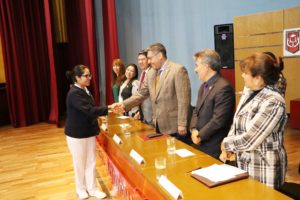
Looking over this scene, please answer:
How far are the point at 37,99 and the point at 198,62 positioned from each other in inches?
252

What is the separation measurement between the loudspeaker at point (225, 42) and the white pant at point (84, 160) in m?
3.95

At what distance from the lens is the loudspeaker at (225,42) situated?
616cm

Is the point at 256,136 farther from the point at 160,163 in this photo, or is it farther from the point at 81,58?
the point at 81,58

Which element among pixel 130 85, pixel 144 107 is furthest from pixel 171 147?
pixel 130 85

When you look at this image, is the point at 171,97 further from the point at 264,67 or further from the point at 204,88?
the point at 264,67

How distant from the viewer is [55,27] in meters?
8.00

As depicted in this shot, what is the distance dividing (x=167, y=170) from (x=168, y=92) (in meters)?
1.11

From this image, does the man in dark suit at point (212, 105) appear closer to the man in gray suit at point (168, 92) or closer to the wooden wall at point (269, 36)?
the man in gray suit at point (168, 92)

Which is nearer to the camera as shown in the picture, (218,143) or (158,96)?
(218,143)

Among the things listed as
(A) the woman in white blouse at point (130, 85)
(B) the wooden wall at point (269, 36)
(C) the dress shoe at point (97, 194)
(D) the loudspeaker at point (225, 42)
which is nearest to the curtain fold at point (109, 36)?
(D) the loudspeaker at point (225, 42)

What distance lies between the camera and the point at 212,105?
8.05 ft

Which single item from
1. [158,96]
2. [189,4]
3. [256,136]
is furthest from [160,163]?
Answer: [189,4]

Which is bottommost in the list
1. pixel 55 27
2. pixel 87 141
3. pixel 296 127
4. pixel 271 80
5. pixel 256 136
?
pixel 296 127

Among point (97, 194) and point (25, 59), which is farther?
point (25, 59)
